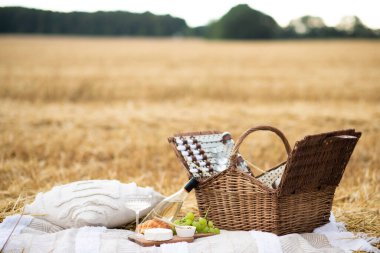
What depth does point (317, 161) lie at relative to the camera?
4.56 m

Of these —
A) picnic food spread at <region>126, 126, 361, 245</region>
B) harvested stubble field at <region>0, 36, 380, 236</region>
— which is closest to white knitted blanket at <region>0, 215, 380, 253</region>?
picnic food spread at <region>126, 126, 361, 245</region>

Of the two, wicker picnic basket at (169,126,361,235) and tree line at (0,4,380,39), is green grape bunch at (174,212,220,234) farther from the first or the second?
tree line at (0,4,380,39)

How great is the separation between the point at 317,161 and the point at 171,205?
1.16 metres

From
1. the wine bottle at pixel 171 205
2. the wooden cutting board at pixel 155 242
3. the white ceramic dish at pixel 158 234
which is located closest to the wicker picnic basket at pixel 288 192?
the wine bottle at pixel 171 205

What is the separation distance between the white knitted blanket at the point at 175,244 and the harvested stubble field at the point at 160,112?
1.59 ft

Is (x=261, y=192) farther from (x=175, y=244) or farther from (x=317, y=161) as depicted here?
(x=175, y=244)

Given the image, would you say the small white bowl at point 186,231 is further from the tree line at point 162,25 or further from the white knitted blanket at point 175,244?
the tree line at point 162,25

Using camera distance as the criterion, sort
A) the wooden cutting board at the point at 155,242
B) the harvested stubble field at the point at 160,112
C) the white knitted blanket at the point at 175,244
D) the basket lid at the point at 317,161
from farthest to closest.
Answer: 1. the harvested stubble field at the point at 160,112
2. the basket lid at the point at 317,161
3. the wooden cutting board at the point at 155,242
4. the white knitted blanket at the point at 175,244

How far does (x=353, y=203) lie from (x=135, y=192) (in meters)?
2.06

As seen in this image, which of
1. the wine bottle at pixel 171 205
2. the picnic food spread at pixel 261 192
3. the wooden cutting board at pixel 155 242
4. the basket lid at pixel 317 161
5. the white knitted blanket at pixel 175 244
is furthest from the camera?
the wine bottle at pixel 171 205

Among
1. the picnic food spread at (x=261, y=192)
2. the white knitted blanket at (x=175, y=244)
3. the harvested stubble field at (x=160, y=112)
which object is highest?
the picnic food spread at (x=261, y=192)

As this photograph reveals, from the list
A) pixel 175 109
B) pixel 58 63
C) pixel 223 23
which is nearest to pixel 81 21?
pixel 223 23

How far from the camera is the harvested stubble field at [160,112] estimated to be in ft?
24.1

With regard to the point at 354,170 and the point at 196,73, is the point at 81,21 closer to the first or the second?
the point at 196,73
